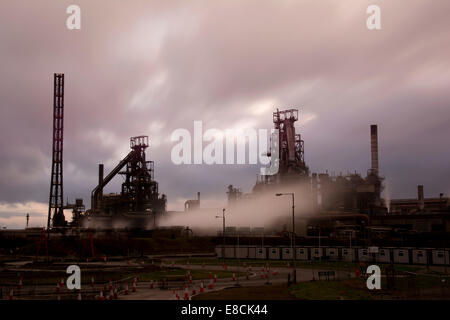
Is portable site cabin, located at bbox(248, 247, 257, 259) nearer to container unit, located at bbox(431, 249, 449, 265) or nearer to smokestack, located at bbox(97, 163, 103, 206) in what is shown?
container unit, located at bbox(431, 249, 449, 265)

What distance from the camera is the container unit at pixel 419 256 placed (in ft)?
232

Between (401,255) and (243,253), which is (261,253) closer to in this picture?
(243,253)

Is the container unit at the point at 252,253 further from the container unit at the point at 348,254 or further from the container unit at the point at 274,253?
the container unit at the point at 348,254

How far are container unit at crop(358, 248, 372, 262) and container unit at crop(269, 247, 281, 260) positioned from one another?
15.0m

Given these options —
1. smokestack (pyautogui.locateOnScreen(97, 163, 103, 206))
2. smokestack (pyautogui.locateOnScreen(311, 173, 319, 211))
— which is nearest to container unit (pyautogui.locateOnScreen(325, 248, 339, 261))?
smokestack (pyautogui.locateOnScreen(311, 173, 319, 211))

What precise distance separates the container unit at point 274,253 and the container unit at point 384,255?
1817 centimetres

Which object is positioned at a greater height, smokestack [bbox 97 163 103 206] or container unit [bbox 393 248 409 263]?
smokestack [bbox 97 163 103 206]

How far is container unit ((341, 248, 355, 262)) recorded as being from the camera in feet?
255

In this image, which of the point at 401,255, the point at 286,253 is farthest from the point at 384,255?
the point at 286,253

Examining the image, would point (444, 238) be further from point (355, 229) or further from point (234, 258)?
point (234, 258)

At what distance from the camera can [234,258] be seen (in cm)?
8988
